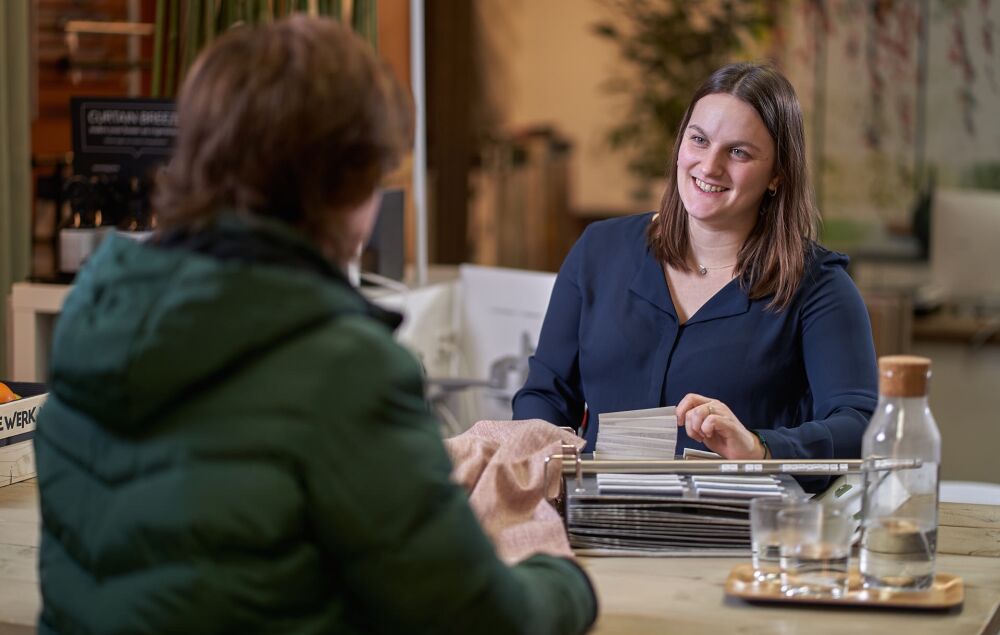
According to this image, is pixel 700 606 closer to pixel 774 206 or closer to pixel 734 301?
pixel 734 301

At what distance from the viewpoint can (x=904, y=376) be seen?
4.20 feet

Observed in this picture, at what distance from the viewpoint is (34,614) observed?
1344mm

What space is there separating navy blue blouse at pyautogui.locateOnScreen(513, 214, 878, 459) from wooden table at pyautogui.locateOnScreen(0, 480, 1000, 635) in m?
0.49

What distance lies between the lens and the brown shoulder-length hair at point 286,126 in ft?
3.21

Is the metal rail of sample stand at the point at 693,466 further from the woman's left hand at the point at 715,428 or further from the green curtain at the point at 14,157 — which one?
the green curtain at the point at 14,157

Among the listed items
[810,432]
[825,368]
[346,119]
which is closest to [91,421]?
[346,119]

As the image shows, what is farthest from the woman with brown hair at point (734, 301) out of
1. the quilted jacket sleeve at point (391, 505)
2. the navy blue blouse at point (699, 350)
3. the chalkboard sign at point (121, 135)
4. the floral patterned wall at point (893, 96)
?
the floral patterned wall at point (893, 96)

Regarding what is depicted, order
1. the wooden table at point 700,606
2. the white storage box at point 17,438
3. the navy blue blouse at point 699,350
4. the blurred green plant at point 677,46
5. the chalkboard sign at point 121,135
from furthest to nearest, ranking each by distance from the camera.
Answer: the blurred green plant at point 677,46 < the chalkboard sign at point 121,135 < the navy blue blouse at point 699,350 < the white storage box at point 17,438 < the wooden table at point 700,606

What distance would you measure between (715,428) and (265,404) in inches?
33.7

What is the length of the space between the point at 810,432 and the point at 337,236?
A: 98 centimetres

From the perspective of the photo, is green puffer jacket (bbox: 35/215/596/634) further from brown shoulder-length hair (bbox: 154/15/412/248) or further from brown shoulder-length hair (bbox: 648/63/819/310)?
brown shoulder-length hair (bbox: 648/63/819/310)

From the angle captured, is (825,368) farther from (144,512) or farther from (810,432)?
(144,512)

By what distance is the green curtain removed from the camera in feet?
10.4

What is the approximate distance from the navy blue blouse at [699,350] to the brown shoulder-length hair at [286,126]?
1.07 meters
